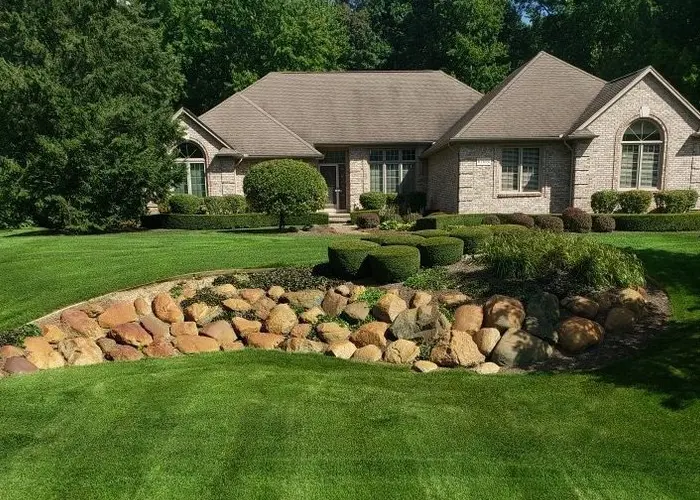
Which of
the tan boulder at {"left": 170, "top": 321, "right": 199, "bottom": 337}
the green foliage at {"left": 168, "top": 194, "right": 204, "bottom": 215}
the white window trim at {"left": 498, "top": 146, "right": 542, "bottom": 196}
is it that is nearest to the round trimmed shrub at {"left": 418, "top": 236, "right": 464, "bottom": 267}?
the tan boulder at {"left": 170, "top": 321, "right": 199, "bottom": 337}

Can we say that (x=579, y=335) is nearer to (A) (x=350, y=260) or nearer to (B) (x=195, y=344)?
(A) (x=350, y=260)

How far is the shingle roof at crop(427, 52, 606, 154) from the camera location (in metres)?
21.9

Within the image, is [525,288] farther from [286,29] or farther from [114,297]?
[286,29]

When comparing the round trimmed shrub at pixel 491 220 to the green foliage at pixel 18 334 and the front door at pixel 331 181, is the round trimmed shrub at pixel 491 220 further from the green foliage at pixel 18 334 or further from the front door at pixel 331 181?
the green foliage at pixel 18 334

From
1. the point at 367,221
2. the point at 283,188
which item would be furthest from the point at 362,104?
the point at 283,188

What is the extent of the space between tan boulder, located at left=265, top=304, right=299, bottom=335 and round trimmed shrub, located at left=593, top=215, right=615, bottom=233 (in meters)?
14.0

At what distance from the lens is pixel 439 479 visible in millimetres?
4445

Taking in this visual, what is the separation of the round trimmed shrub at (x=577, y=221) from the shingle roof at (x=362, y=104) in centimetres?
1001

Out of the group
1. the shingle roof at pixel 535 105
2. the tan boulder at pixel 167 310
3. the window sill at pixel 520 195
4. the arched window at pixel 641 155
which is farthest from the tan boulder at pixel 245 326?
the arched window at pixel 641 155

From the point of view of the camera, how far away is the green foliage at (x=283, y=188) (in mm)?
19109

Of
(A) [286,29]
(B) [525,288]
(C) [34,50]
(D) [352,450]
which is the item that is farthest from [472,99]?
(D) [352,450]

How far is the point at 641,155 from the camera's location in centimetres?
2212

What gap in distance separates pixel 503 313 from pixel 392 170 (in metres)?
20.6

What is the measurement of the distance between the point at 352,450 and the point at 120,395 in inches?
114
